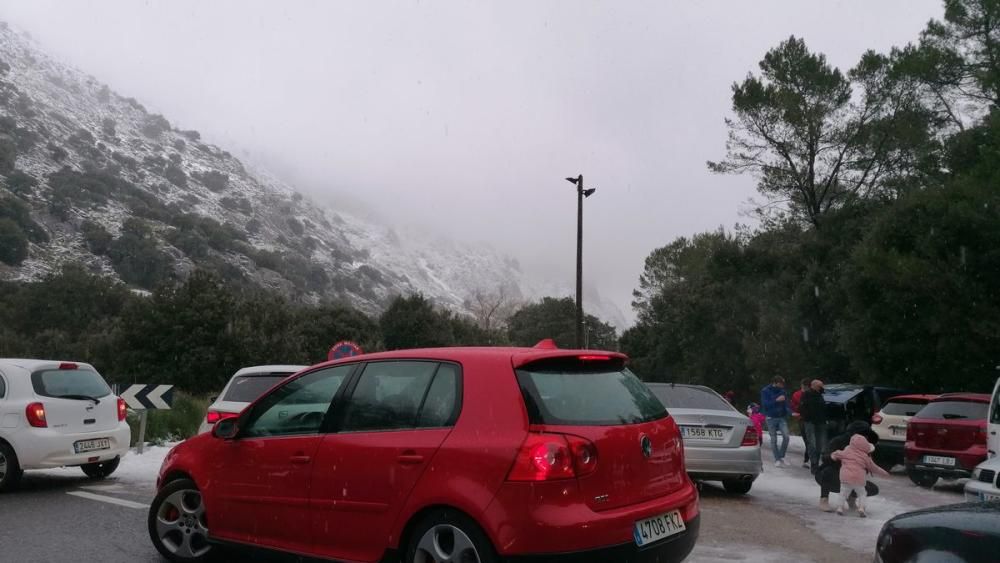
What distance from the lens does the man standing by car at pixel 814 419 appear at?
12.7m

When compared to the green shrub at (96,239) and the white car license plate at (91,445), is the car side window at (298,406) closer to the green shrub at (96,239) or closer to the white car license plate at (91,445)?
the white car license plate at (91,445)

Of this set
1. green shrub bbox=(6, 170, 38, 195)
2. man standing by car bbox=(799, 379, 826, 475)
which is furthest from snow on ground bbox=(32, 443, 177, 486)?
green shrub bbox=(6, 170, 38, 195)

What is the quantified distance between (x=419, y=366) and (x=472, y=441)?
2.49ft

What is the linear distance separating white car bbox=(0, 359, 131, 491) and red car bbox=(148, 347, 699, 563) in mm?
4677

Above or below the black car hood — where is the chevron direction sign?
above

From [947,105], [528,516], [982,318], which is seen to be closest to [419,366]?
[528,516]

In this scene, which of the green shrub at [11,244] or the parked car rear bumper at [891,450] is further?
the green shrub at [11,244]

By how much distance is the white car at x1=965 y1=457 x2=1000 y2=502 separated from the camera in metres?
7.12

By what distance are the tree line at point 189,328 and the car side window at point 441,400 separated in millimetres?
43839

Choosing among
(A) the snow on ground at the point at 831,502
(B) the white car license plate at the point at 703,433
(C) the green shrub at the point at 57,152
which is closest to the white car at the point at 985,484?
(A) the snow on ground at the point at 831,502

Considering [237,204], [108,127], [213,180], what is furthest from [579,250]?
[108,127]

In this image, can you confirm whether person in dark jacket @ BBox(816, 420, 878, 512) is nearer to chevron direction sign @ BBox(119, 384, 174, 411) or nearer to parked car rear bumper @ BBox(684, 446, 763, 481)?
parked car rear bumper @ BBox(684, 446, 763, 481)

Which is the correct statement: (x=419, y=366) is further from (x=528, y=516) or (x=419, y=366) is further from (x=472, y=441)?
(x=528, y=516)

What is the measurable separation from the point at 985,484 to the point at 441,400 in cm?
529
